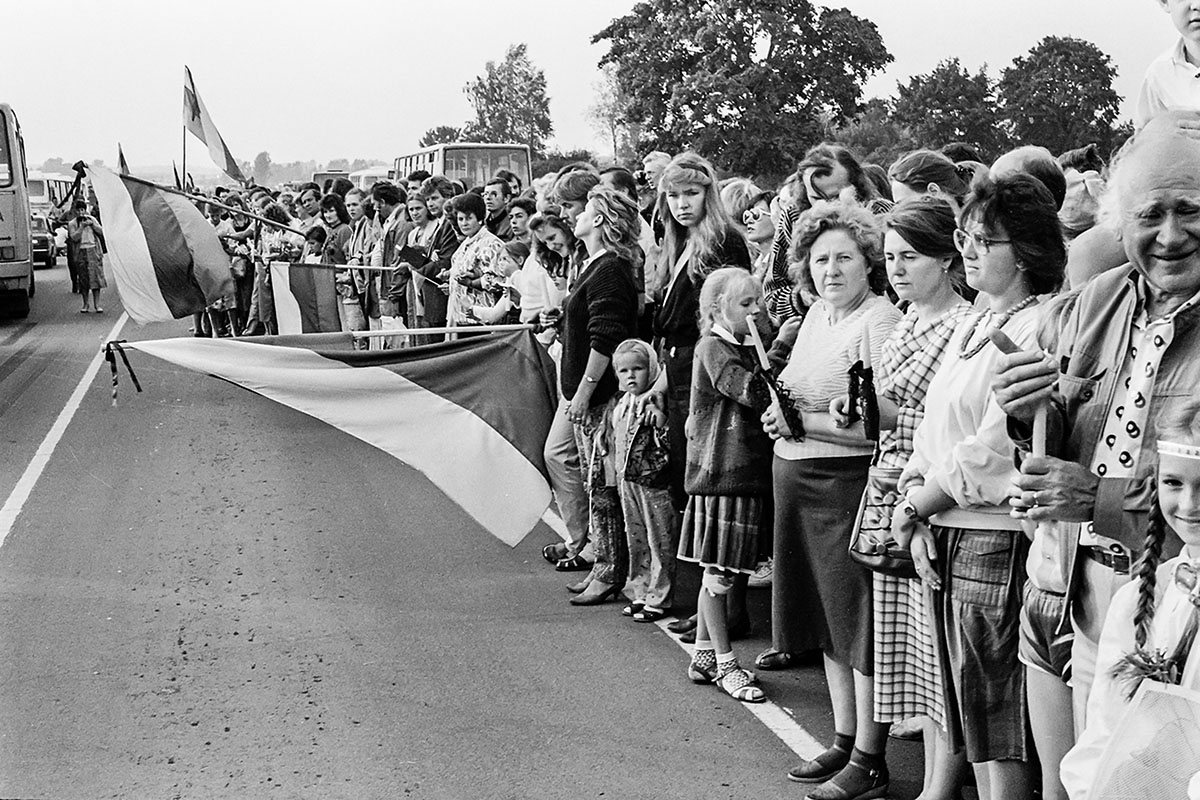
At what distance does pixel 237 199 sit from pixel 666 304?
58.8ft

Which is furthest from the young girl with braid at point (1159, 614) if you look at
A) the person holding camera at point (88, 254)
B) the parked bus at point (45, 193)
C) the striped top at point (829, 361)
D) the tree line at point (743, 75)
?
the tree line at point (743, 75)

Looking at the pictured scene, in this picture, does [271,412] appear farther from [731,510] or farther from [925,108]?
[925,108]

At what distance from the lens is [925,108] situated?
93.1m

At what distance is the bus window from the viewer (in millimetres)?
23484

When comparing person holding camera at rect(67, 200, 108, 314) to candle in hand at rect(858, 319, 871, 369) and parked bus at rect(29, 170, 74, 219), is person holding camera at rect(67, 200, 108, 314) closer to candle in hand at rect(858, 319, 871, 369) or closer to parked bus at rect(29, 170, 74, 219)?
parked bus at rect(29, 170, 74, 219)

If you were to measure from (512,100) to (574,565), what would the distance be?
105 metres

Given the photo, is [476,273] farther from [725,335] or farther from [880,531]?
[880,531]

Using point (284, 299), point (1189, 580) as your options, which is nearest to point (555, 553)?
point (1189, 580)

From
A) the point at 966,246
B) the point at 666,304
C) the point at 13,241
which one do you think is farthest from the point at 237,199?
the point at 966,246

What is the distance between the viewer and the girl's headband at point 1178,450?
2.78 meters

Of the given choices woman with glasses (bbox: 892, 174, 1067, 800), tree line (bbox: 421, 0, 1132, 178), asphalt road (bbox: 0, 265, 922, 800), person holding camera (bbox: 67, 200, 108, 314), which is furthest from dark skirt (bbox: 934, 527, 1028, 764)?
tree line (bbox: 421, 0, 1132, 178)

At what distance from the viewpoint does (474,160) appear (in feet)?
125

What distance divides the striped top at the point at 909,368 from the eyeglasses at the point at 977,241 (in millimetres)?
368

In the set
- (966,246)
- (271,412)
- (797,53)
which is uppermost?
(797,53)
